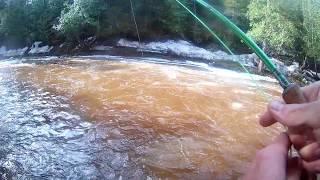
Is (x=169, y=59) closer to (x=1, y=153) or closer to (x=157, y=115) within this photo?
(x=157, y=115)

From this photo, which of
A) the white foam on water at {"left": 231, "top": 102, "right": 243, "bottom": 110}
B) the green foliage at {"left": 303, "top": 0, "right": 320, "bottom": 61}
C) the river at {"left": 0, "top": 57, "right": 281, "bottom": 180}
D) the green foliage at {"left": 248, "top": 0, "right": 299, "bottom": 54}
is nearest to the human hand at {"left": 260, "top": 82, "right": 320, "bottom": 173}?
the river at {"left": 0, "top": 57, "right": 281, "bottom": 180}

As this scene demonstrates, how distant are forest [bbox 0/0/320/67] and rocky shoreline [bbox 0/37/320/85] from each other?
0.38 metres

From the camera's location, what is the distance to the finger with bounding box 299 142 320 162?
665mm

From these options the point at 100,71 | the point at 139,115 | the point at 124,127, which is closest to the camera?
the point at 124,127

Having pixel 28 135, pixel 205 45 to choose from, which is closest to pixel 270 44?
pixel 205 45

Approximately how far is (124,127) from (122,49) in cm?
844

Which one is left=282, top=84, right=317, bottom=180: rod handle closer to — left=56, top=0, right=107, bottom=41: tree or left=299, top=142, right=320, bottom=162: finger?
left=299, top=142, right=320, bottom=162: finger

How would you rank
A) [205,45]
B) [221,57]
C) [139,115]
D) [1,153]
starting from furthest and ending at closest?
[205,45]
[221,57]
[139,115]
[1,153]

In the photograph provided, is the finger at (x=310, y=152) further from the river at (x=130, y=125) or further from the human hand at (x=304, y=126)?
the river at (x=130, y=125)

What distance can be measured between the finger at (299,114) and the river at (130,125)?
3257 millimetres

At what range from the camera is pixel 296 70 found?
1073cm

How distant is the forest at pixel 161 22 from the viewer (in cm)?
1037

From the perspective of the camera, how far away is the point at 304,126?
0.65 meters

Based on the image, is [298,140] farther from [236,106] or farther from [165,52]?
[165,52]
